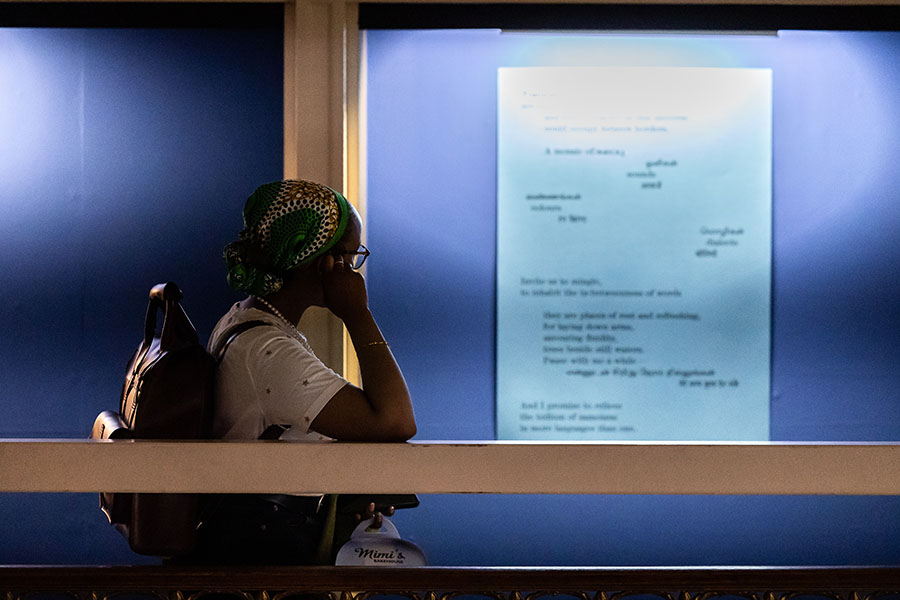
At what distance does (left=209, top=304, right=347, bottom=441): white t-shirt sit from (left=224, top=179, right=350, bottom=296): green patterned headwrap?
0.15 meters

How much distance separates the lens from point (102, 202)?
2.23m

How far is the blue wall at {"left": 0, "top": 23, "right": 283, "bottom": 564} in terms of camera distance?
222 cm

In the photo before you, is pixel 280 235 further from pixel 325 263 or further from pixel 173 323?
pixel 173 323

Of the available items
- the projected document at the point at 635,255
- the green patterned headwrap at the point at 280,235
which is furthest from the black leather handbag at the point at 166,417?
the projected document at the point at 635,255

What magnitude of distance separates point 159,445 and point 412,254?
1453mm

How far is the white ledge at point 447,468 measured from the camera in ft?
2.78

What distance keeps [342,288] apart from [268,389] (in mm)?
270

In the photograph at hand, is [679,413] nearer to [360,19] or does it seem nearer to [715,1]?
[715,1]

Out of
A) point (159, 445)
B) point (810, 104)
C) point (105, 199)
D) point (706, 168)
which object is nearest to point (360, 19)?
point (105, 199)

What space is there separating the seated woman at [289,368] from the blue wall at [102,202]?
2.46ft

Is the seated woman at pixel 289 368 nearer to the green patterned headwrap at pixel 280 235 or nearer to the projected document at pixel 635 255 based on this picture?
the green patterned headwrap at pixel 280 235

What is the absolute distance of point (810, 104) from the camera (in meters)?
2.26

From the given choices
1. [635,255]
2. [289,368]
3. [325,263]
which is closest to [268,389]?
[289,368]

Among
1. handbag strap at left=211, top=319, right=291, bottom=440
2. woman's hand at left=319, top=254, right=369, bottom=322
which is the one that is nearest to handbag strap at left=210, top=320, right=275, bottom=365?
handbag strap at left=211, top=319, right=291, bottom=440
